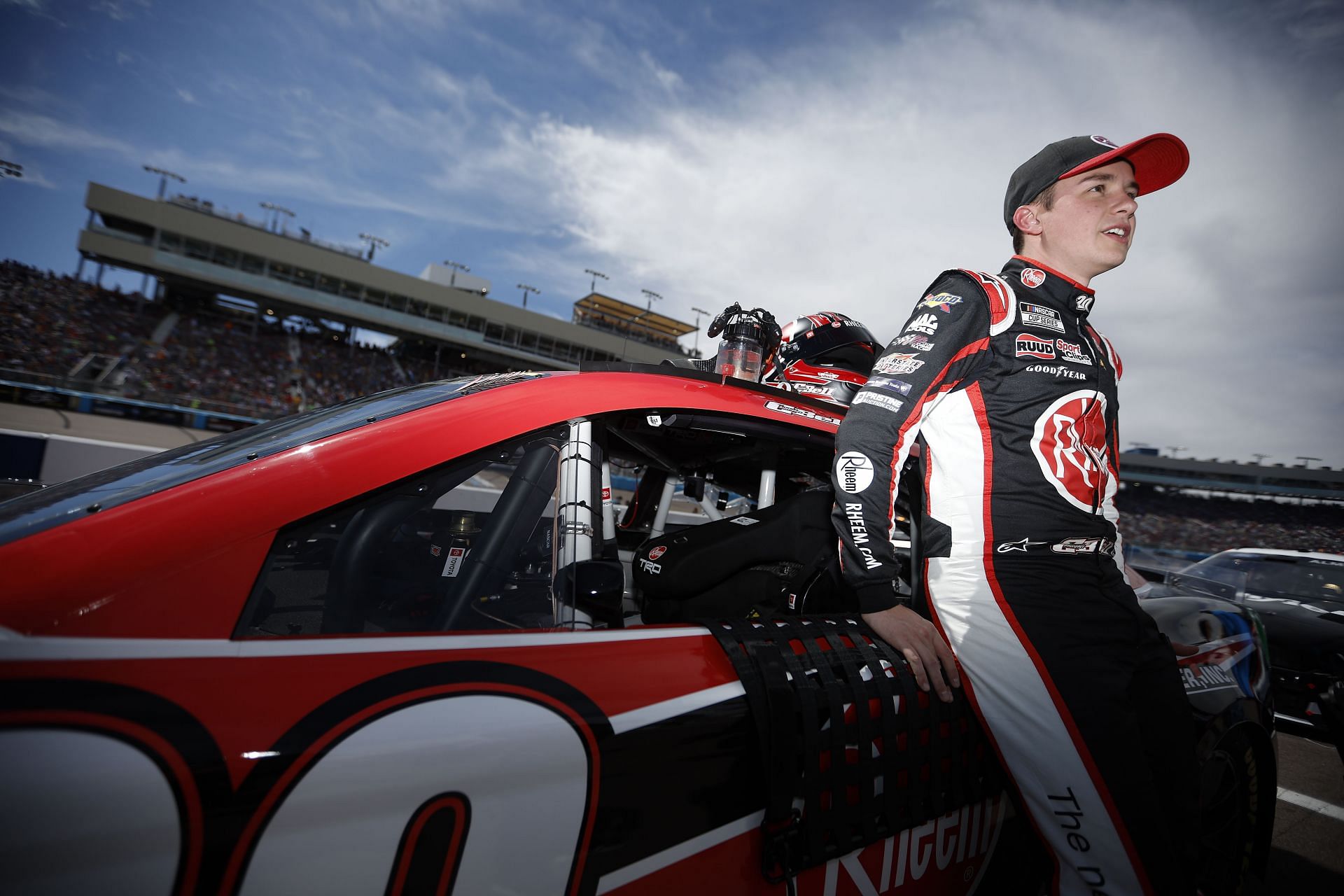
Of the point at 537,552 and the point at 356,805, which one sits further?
the point at 537,552

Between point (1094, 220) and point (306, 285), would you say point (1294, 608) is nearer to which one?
point (1094, 220)

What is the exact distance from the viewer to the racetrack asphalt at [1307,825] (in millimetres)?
2414

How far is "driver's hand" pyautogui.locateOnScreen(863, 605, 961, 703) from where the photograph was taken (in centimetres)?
131

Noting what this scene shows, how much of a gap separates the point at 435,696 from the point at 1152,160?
2117 mm

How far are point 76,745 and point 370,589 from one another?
0.40m

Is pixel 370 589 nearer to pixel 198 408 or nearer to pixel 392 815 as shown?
pixel 392 815

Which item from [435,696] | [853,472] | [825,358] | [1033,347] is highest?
[825,358]

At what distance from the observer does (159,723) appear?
2.32 ft

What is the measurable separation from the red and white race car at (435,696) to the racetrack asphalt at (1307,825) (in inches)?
77.3

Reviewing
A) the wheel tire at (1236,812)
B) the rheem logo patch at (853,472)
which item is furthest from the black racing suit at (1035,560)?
the wheel tire at (1236,812)

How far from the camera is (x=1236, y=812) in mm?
1973

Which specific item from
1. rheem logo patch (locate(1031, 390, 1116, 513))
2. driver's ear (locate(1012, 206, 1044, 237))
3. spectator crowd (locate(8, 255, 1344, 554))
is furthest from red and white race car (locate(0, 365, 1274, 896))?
spectator crowd (locate(8, 255, 1344, 554))

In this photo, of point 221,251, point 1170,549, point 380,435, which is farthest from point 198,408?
point 1170,549

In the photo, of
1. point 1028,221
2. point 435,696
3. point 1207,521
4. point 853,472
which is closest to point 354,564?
point 435,696
